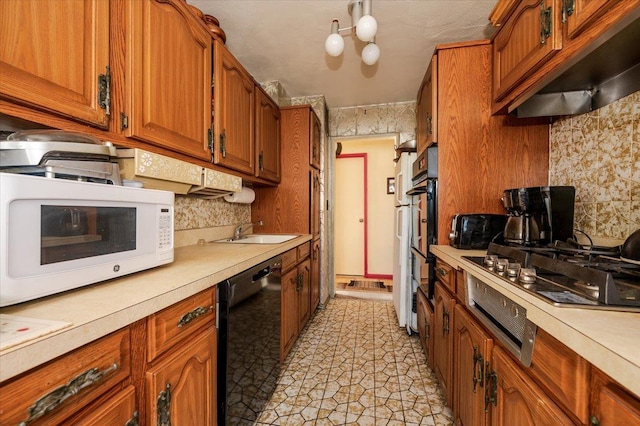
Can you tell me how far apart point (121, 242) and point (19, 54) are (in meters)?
0.55

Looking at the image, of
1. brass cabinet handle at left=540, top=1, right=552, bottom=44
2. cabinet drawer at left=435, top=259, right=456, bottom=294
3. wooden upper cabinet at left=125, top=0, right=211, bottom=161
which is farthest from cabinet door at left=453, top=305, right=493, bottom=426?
wooden upper cabinet at left=125, top=0, right=211, bottom=161

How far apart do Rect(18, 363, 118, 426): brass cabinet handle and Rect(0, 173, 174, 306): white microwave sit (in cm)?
22

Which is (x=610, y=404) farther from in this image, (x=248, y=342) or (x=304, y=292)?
(x=304, y=292)

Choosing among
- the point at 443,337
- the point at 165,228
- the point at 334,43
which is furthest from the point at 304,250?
the point at 334,43

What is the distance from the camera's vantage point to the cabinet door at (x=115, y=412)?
21.6 inches

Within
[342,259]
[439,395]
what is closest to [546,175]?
[439,395]

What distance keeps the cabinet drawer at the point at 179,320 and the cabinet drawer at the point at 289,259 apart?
0.80 metres

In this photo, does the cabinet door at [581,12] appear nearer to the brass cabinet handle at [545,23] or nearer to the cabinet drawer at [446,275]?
the brass cabinet handle at [545,23]

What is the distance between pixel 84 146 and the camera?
0.77m

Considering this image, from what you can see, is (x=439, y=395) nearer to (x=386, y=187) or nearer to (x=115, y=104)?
(x=115, y=104)

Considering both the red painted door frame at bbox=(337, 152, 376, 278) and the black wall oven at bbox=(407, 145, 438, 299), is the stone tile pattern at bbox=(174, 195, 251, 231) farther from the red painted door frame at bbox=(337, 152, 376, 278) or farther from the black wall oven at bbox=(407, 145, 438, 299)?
the red painted door frame at bbox=(337, 152, 376, 278)

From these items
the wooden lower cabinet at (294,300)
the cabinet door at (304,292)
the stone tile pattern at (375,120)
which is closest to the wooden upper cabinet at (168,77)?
the wooden lower cabinet at (294,300)

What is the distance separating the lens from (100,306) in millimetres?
608

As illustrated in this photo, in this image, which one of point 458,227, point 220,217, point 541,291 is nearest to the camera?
point 541,291
